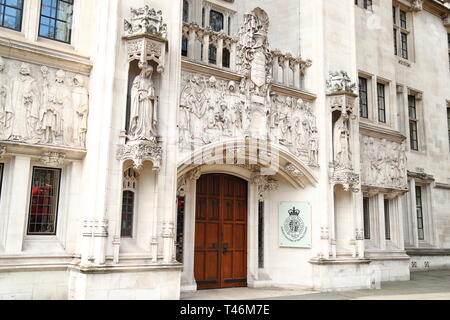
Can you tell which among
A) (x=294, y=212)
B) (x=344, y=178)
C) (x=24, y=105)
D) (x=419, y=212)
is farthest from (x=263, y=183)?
(x=419, y=212)

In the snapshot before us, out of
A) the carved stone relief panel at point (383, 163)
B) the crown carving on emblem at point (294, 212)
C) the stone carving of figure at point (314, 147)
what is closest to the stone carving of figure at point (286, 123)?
the stone carving of figure at point (314, 147)

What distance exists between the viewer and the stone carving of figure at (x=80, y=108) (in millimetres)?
10242

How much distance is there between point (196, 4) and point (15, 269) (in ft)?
30.7

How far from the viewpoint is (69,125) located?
33.3 feet

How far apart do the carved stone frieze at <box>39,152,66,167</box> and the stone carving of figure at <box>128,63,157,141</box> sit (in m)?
1.53

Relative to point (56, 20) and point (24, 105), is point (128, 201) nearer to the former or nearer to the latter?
point (24, 105)

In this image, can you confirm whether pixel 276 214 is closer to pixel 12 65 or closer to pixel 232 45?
pixel 232 45

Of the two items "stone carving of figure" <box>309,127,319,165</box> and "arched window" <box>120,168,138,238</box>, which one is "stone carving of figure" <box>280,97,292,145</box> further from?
"arched window" <box>120,168,138,238</box>

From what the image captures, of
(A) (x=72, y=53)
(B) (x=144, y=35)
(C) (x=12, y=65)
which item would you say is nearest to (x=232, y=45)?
(B) (x=144, y=35)

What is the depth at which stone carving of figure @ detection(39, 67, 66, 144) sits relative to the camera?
9766 millimetres

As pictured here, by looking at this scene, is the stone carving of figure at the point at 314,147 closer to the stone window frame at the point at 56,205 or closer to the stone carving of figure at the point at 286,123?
the stone carving of figure at the point at 286,123

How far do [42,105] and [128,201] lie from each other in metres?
2.75

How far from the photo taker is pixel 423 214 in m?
20.1

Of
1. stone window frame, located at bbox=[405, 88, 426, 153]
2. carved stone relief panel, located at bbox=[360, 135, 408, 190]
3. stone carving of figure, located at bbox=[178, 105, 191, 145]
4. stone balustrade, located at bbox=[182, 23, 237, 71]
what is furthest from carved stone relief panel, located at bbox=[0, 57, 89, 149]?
→ stone window frame, located at bbox=[405, 88, 426, 153]
